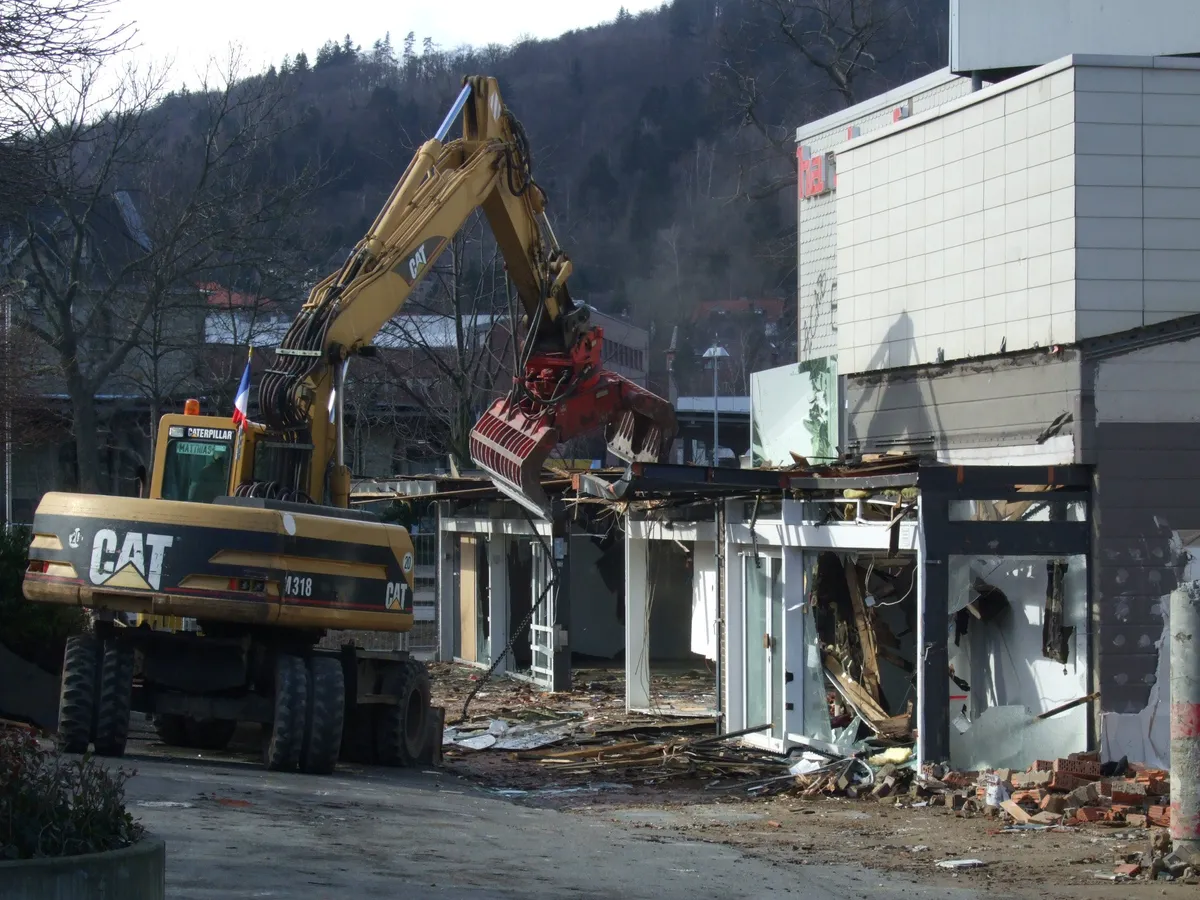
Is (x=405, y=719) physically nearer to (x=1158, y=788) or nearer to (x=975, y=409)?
(x=975, y=409)

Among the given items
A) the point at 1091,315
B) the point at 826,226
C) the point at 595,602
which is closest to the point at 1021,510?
the point at 1091,315

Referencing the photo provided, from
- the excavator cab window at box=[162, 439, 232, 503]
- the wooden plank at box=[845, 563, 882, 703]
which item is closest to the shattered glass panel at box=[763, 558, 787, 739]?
the wooden plank at box=[845, 563, 882, 703]

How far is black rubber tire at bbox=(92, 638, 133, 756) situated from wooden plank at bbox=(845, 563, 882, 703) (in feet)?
23.1

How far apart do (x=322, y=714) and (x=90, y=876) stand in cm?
686

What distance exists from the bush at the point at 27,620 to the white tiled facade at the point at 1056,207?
9.15 meters

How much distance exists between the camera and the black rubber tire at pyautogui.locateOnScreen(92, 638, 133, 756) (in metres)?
12.8

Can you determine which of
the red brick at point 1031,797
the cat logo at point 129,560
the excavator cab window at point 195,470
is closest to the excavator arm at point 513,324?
the excavator cab window at point 195,470

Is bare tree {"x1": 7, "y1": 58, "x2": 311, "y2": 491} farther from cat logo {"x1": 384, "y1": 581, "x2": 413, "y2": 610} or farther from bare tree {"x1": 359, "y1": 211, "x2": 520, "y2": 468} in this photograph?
cat logo {"x1": 384, "y1": 581, "x2": 413, "y2": 610}

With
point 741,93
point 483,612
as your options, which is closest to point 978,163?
point 483,612

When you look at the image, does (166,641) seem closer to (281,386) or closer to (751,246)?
(281,386)

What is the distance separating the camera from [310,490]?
14227 mm

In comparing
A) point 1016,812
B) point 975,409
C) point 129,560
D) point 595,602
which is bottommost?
point 1016,812

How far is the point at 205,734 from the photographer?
50.3ft

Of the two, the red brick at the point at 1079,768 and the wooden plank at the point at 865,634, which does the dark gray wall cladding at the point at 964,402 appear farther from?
the red brick at the point at 1079,768
